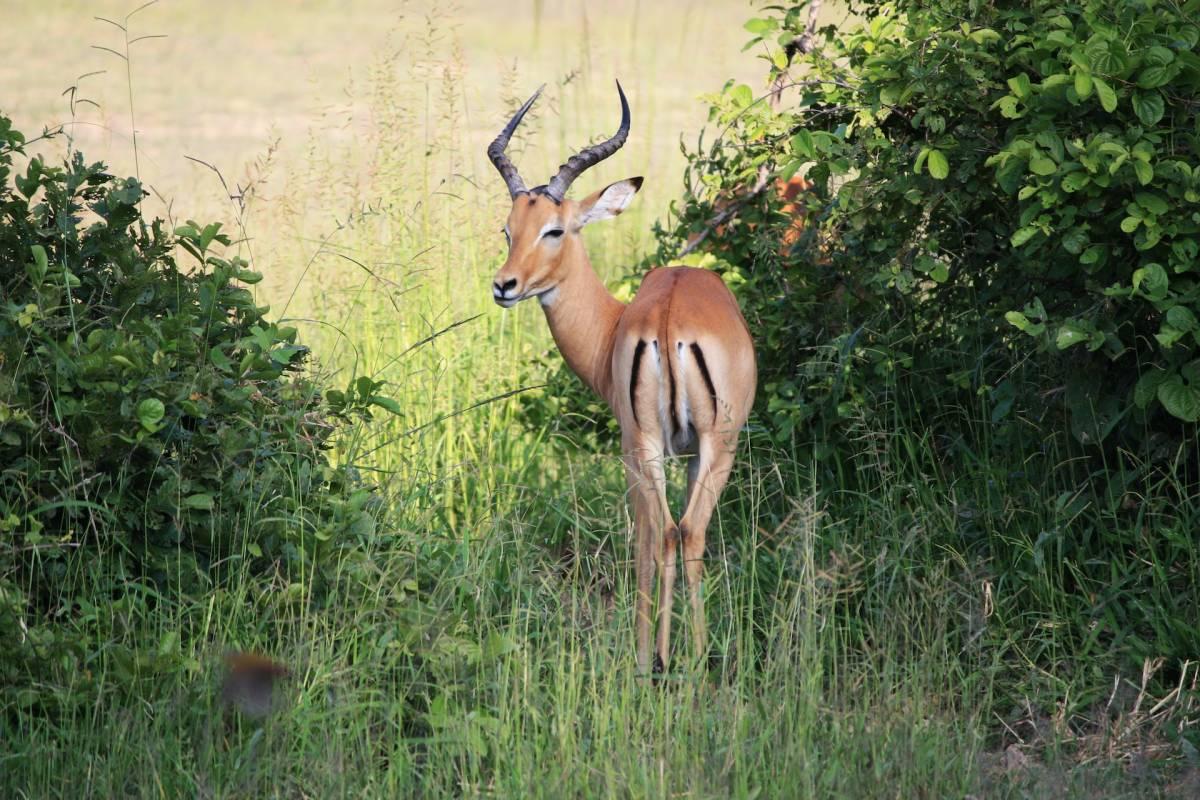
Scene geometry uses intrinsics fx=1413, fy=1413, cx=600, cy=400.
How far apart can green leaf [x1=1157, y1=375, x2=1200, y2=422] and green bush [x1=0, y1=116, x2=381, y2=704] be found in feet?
7.05

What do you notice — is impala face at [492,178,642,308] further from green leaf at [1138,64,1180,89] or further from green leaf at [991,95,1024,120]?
green leaf at [1138,64,1180,89]

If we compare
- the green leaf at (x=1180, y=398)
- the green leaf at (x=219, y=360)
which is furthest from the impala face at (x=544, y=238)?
the green leaf at (x=1180, y=398)

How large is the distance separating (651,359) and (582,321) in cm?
59

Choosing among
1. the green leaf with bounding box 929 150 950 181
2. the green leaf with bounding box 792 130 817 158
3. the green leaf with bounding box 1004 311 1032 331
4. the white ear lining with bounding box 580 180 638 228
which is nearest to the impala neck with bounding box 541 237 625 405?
the white ear lining with bounding box 580 180 638 228

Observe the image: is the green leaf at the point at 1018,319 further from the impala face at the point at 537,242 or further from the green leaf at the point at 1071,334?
the impala face at the point at 537,242

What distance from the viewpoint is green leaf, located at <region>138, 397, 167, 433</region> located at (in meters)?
3.50

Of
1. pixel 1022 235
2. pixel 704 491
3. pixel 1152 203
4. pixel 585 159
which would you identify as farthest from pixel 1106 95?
pixel 585 159

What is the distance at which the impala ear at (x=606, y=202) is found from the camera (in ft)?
15.8

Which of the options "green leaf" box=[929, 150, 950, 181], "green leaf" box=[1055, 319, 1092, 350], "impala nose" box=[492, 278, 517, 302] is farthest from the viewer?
"impala nose" box=[492, 278, 517, 302]

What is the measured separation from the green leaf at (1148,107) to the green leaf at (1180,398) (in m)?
0.68

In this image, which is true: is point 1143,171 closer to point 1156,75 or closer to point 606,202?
point 1156,75

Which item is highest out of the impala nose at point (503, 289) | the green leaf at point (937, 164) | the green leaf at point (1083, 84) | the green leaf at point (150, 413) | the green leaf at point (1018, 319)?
the green leaf at point (1083, 84)

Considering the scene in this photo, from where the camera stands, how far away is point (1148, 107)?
12.0 ft

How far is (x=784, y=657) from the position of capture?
3.37 meters
